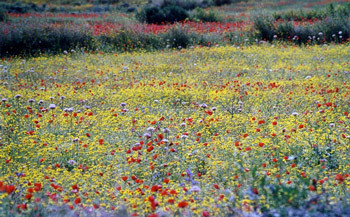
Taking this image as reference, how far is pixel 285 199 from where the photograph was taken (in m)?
2.93

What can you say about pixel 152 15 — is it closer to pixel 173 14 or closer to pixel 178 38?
pixel 173 14

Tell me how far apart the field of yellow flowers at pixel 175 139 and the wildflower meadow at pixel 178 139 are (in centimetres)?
2

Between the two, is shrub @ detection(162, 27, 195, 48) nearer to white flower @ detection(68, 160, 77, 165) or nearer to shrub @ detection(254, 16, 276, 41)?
shrub @ detection(254, 16, 276, 41)

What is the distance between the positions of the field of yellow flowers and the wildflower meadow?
2cm

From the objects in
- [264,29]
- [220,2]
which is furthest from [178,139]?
[220,2]

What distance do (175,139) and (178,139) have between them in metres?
0.07

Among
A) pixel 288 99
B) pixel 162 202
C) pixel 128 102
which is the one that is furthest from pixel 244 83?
pixel 162 202

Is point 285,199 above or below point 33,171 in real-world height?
above

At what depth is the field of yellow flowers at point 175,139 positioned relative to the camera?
336 centimetres

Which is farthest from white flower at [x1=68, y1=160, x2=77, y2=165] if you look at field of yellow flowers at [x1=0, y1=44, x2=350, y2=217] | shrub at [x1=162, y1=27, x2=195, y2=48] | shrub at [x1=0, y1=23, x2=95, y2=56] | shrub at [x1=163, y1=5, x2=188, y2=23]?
shrub at [x1=163, y1=5, x2=188, y2=23]

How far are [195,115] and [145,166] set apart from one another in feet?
6.91

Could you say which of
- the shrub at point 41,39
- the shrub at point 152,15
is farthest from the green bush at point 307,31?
the shrub at point 152,15

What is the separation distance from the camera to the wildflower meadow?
3307mm

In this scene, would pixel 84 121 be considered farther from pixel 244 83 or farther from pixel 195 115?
pixel 244 83
